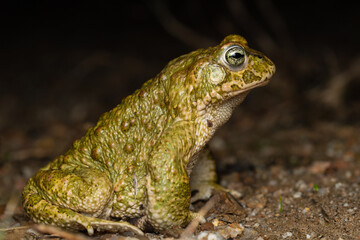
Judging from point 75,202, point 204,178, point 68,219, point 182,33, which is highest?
point 182,33

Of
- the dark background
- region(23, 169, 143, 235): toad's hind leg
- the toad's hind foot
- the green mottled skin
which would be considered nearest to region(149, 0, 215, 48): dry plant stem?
the dark background

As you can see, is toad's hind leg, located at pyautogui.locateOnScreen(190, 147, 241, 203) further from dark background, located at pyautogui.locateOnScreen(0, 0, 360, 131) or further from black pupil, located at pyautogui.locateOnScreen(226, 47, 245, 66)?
dark background, located at pyautogui.locateOnScreen(0, 0, 360, 131)

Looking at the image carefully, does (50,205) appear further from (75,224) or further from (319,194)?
(319,194)

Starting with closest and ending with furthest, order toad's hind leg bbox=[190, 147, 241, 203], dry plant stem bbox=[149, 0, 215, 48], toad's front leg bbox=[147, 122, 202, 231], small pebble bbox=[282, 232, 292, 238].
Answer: toad's front leg bbox=[147, 122, 202, 231], small pebble bbox=[282, 232, 292, 238], toad's hind leg bbox=[190, 147, 241, 203], dry plant stem bbox=[149, 0, 215, 48]

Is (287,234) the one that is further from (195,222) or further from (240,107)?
(240,107)

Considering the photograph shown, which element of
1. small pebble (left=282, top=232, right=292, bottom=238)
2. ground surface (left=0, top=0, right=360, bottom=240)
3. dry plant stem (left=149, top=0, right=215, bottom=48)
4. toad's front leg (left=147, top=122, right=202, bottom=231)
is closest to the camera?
toad's front leg (left=147, top=122, right=202, bottom=231)

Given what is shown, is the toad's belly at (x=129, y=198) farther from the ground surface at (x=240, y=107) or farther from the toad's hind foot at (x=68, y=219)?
the ground surface at (x=240, y=107)

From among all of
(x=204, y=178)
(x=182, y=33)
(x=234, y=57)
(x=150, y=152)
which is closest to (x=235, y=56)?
(x=234, y=57)
